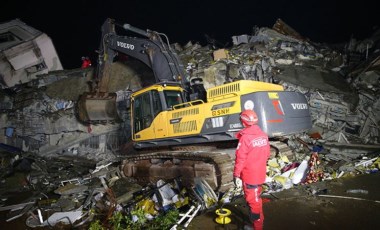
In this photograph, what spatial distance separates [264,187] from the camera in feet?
19.9

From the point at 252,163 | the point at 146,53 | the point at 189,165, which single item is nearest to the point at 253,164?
the point at 252,163

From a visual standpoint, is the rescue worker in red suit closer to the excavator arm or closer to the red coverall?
the red coverall

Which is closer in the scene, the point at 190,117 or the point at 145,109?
the point at 190,117

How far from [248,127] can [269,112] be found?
176 centimetres

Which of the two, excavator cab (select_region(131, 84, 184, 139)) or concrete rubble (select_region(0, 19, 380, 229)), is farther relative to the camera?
excavator cab (select_region(131, 84, 184, 139))

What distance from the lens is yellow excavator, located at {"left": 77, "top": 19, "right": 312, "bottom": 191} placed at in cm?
564

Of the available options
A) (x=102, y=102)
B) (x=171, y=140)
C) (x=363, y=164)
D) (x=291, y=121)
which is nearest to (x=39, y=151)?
(x=102, y=102)

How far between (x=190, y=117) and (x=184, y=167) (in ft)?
3.82

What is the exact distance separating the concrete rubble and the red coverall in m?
1.35

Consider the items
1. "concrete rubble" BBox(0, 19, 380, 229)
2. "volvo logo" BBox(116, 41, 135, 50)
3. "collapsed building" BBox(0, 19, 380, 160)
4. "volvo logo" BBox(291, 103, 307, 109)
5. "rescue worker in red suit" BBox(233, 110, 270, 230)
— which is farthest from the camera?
"collapsed building" BBox(0, 19, 380, 160)

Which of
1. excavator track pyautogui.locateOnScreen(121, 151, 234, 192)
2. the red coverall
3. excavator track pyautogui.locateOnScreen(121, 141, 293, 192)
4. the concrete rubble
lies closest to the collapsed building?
the concrete rubble

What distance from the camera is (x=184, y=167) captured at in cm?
636

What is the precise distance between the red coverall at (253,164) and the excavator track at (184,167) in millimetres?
1623

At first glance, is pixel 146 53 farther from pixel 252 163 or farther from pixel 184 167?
pixel 252 163
